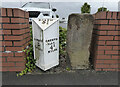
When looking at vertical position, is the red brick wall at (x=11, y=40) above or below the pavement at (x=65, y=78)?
above

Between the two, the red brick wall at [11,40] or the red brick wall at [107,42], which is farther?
the red brick wall at [107,42]

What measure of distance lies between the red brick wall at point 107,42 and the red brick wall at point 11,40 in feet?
5.09

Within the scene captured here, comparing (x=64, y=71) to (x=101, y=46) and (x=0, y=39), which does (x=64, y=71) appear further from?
(x=0, y=39)

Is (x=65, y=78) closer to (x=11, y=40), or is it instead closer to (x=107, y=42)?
(x=107, y=42)

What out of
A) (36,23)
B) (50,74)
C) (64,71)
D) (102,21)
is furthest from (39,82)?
(102,21)

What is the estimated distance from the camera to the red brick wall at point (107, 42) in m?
1.88

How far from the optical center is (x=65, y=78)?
6.02 ft

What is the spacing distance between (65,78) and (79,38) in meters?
0.84

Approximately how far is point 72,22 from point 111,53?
104 centimetres

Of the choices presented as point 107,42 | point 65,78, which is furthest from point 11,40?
point 107,42

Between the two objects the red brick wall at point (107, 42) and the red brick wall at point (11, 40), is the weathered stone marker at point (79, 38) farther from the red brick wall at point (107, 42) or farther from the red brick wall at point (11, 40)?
the red brick wall at point (11, 40)

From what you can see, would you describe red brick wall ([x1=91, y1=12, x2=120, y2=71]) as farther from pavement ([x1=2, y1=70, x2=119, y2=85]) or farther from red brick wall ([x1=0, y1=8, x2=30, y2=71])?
red brick wall ([x1=0, y1=8, x2=30, y2=71])

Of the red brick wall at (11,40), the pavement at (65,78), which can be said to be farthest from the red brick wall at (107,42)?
the red brick wall at (11,40)

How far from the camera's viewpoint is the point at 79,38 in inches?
78.0
